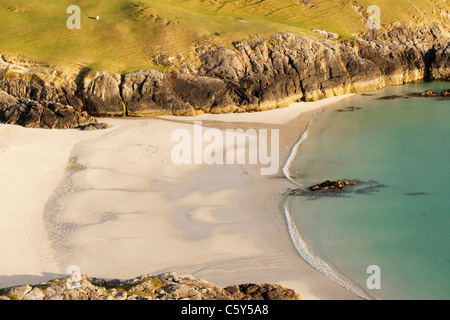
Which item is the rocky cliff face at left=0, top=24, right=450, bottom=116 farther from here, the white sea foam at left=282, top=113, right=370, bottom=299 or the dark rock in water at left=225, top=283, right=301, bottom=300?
the dark rock in water at left=225, top=283, right=301, bottom=300

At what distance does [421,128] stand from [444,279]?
2244cm

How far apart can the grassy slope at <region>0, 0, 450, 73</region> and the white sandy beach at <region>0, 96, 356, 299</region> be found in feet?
44.4

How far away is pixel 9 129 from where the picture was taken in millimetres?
32625

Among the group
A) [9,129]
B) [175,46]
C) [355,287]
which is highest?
[175,46]

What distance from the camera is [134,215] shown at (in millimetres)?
21609

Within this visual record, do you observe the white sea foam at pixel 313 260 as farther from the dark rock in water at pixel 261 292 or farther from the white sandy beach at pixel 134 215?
the dark rock in water at pixel 261 292

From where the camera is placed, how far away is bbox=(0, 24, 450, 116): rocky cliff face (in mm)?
40875

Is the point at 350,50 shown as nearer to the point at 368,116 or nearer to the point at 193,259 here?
the point at 368,116

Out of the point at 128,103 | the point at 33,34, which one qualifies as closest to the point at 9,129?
the point at 128,103

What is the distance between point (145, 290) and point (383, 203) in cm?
1465

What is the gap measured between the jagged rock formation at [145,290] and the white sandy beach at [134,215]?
1.90 meters

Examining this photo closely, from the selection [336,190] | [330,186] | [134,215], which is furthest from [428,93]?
[134,215]

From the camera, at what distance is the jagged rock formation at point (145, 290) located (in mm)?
12289

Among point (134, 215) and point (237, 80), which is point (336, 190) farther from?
point (237, 80)
